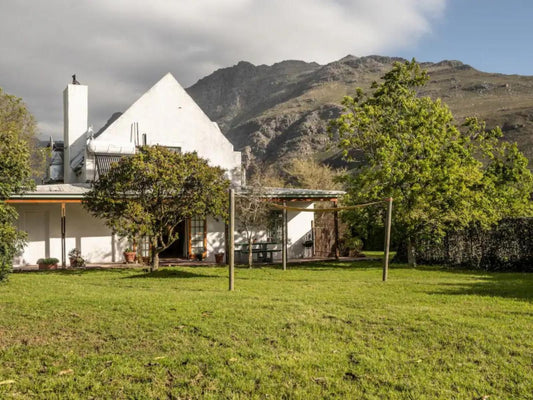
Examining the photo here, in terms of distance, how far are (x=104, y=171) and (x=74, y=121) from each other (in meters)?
5.02

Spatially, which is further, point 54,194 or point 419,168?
point 419,168

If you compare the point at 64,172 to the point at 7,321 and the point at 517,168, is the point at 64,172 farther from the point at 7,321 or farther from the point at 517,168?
the point at 517,168

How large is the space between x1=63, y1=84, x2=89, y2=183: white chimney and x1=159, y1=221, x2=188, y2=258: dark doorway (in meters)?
6.26

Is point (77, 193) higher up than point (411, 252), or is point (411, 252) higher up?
point (77, 193)

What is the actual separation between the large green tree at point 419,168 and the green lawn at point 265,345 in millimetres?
6871

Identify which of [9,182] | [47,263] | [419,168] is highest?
[419,168]

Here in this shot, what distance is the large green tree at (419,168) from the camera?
54.6 ft

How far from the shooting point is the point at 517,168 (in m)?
20.7

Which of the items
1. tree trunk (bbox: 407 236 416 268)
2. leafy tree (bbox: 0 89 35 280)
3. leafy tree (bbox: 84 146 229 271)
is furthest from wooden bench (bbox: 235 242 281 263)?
leafy tree (bbox: 0 89 35 280)

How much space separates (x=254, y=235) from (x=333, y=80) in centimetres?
15390

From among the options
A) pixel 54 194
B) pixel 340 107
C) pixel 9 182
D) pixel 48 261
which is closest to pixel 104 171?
pixel 54 194

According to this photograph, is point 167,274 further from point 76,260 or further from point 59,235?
point 59,235

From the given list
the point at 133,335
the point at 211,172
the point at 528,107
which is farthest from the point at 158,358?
the point at 528,107

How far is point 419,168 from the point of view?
674 inches
